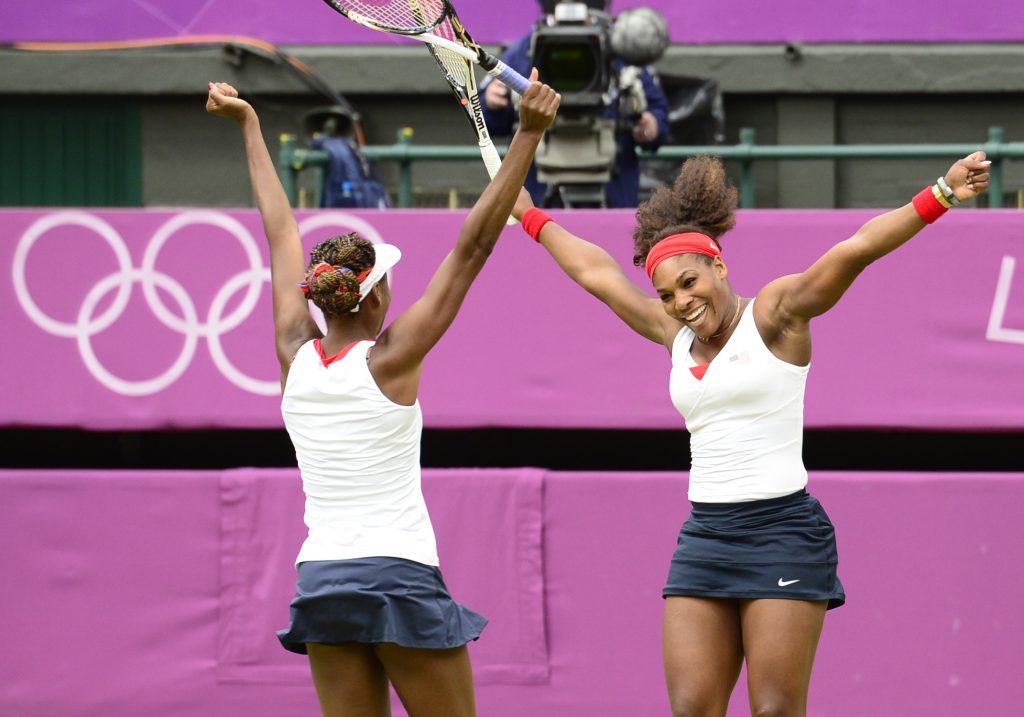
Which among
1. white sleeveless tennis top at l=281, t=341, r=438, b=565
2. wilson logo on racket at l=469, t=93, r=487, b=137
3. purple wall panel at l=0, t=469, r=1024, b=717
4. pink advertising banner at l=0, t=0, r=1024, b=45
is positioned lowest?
purple wall panel at l=0, t=469, r=1024, b=717

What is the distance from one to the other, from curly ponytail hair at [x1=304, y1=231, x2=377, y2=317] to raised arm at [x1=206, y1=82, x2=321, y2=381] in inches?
7.3

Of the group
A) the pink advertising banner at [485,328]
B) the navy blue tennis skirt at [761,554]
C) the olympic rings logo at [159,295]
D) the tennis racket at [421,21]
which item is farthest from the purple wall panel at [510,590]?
the tennis racket at [421,21]

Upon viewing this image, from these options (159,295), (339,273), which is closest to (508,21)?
(159,295)

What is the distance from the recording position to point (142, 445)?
659cm

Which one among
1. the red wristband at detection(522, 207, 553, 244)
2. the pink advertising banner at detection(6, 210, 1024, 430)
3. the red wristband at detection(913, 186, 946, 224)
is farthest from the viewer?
the pink advertising banner at detection(6, 210, 1024, 430)

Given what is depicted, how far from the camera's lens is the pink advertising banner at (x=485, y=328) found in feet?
19.4

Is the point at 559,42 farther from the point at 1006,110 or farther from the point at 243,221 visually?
the point at 1006,110

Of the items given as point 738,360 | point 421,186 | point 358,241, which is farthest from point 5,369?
point 421,186

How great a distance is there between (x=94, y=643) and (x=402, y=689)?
2502 mm

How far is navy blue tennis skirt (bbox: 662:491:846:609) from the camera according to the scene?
418 cm

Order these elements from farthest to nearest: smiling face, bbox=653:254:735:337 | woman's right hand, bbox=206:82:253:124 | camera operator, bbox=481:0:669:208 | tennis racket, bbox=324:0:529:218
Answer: camera operator, bbox=481:0:669:208 → woman's right hand, bbox=206:82:253:124 → tennis racket, bbox=324:0:529:218 → smiling face, bbox=653:254:735:337

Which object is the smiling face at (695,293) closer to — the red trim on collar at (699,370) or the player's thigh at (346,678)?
the red trim on collar at (699,370)

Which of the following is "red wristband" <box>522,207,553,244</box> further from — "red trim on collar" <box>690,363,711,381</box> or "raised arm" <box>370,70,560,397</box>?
"red trim on collar" <box>690,363,711,381</box>

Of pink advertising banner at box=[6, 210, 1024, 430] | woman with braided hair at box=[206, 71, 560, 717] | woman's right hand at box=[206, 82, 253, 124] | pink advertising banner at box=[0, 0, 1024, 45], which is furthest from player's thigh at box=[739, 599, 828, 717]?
pink advertising banner at box=[0, 0, 1024, 45]
